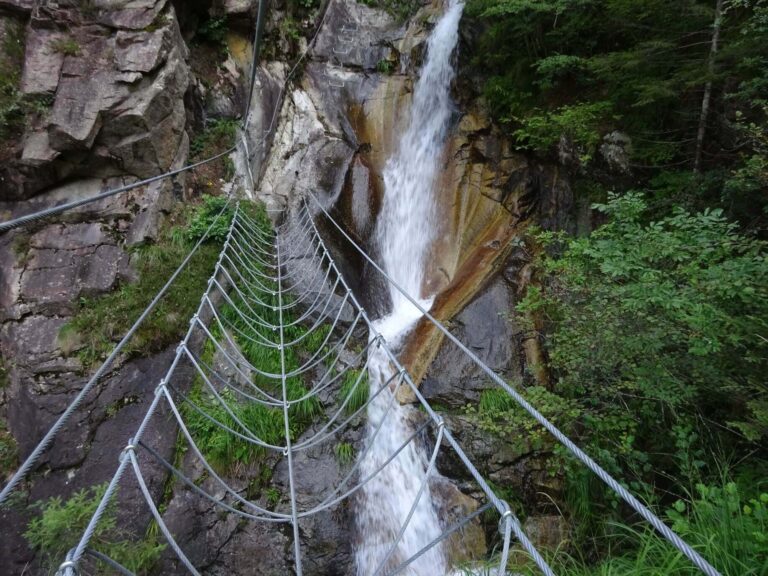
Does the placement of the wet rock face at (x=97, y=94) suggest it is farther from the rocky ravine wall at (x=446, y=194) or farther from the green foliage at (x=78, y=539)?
the green foliage at (x=78, y=539)

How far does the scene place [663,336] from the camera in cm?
200

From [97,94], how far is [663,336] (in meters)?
5.24

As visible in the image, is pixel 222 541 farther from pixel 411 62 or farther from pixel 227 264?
pixel 411 62

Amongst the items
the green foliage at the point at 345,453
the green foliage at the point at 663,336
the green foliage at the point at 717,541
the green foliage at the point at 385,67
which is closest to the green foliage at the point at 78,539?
the green foliage at the point at 345,453

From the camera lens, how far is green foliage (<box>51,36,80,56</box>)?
13.2 ft

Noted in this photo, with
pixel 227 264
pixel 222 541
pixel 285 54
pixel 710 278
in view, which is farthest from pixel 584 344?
pixel 285 54

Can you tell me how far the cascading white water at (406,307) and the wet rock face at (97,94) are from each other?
2.70m

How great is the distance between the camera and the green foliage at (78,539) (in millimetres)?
2184

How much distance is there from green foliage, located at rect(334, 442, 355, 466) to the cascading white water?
0.16m

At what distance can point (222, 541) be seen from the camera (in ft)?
7.97

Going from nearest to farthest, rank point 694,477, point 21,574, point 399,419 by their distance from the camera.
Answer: point 694,477 < point 21,574 < point 399,419

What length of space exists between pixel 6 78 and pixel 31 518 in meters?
4.11

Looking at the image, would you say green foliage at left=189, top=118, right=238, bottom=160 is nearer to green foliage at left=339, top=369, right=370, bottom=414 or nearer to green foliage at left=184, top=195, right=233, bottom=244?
green foliage at left=184, top=195, right=233, bottom=244

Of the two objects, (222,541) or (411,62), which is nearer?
(222,541)
